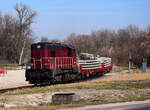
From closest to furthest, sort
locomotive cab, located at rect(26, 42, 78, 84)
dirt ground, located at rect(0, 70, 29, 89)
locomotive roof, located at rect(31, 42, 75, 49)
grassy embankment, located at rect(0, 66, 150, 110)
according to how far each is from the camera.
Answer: grassy embankment, located at rect(0, 66, 150, 110), locomotive cab, located at rect(26, 42, 78, 84), locomotive roof, located at rect(31, 42, 75, 49), dirt ground, located at rect(0, 70, 29, 89)

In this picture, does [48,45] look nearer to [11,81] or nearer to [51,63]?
[51,63]

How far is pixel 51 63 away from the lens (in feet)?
69.8

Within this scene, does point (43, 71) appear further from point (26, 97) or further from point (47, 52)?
point (26, 97)

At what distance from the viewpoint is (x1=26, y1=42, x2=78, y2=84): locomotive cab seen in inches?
810

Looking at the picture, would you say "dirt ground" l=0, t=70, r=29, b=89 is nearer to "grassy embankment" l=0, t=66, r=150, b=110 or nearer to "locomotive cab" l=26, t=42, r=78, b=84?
"locomotive cab" l=26, t=42, r=78, b=84

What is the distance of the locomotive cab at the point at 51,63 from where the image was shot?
20.6 metres

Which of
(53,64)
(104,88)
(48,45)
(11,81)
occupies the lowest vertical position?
(11,81)

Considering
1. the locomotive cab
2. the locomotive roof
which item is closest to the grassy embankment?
the locomotive cab

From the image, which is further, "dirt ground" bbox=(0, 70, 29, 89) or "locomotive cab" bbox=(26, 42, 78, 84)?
"dirt ground" bbox=(0, 70, 29, 89)

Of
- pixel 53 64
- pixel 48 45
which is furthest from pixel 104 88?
pixel 48 45

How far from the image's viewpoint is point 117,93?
15102mm

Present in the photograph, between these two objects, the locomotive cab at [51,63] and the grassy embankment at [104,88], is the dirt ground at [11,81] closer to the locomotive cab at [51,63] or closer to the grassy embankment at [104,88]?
the locomotive cab at [51,63]

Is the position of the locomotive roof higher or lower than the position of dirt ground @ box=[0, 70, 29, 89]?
higher

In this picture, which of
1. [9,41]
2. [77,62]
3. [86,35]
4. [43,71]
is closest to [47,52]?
[43,71]
